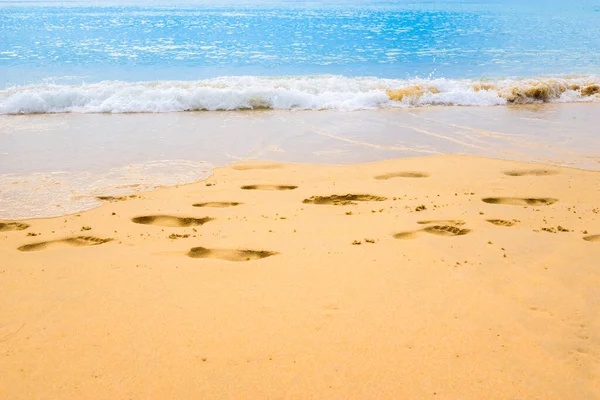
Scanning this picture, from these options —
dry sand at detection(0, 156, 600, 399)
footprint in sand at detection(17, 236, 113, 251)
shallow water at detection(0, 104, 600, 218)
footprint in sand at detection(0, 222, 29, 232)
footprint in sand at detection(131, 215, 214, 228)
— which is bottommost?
dry sand at detection(0, 156, 600, 399)

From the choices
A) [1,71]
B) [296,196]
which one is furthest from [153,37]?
[296,196]

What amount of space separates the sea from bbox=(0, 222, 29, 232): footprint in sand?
0.27 metres

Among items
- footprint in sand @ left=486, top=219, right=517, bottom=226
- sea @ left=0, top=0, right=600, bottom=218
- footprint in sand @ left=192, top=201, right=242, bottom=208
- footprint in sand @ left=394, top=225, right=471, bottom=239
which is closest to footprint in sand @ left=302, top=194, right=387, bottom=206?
footprint in sand @ left=192, top=201, right=242, bottom=208

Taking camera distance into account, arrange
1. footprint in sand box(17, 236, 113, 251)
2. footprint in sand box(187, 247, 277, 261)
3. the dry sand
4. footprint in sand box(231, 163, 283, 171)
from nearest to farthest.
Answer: the dry sand, footprint in sand box(187, 247, 277, 261), footprint in sand box(17, 236, 113, 251), footprint in sand box(231, 163, 283, 171)

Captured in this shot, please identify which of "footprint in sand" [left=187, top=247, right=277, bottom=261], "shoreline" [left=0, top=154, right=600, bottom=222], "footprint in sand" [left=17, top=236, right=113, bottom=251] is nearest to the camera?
"footprint in sand" [left=187, top=247, right=277, bottom=261]

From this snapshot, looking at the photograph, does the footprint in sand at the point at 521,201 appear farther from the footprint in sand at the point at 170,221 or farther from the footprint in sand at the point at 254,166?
the footprint in sand at the point at 170,221

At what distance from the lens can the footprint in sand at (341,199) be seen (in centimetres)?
527

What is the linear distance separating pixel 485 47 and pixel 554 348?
2261 centimetres

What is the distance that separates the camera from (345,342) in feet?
8.66

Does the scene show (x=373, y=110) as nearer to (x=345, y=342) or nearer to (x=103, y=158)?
(x=103, y=158)

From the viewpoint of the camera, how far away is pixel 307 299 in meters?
3.08

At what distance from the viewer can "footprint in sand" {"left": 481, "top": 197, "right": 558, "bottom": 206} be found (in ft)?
16.7

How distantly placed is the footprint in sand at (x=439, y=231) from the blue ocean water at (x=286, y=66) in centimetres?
717

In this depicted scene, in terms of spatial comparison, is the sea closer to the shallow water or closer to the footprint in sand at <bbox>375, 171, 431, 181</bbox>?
the shallow water
